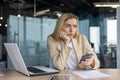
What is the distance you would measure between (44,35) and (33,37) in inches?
9.1

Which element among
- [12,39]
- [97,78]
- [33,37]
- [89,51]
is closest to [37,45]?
[33,37]

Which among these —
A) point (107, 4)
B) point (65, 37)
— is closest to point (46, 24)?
point (107, 4)

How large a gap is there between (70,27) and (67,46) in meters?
0.15

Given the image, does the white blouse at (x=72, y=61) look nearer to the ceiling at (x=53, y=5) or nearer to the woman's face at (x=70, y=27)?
the woman's face at (x=70, y=27)

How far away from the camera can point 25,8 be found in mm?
5266

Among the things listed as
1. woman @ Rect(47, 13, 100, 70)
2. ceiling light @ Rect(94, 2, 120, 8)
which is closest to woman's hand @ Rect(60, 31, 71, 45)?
woman @ Rect(47, 13, 100, 70)

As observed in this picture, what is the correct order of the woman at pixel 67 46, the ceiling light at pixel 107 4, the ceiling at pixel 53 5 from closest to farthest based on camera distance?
the woman at pixel 67 46 → the ceiling light at pixel 107 4 → the ceiling at pixel 53 5

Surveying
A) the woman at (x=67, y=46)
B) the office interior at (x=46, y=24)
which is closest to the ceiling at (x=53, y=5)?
the office interior at (x=46, y=24)

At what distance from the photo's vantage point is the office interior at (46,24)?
204 inches

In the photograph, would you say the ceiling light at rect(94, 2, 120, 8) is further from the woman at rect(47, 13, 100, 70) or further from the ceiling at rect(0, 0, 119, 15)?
the woman at rect(47, 13, 100, 70)

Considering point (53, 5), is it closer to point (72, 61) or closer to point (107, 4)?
point (107, 4)

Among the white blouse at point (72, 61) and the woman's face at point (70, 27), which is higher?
the woman's face at point (70, 27)

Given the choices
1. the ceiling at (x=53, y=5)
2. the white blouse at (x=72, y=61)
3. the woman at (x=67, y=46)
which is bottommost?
the white blouse at (x=72, y=61)

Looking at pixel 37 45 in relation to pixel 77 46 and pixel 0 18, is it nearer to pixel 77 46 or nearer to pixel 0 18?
pixel 0 18
